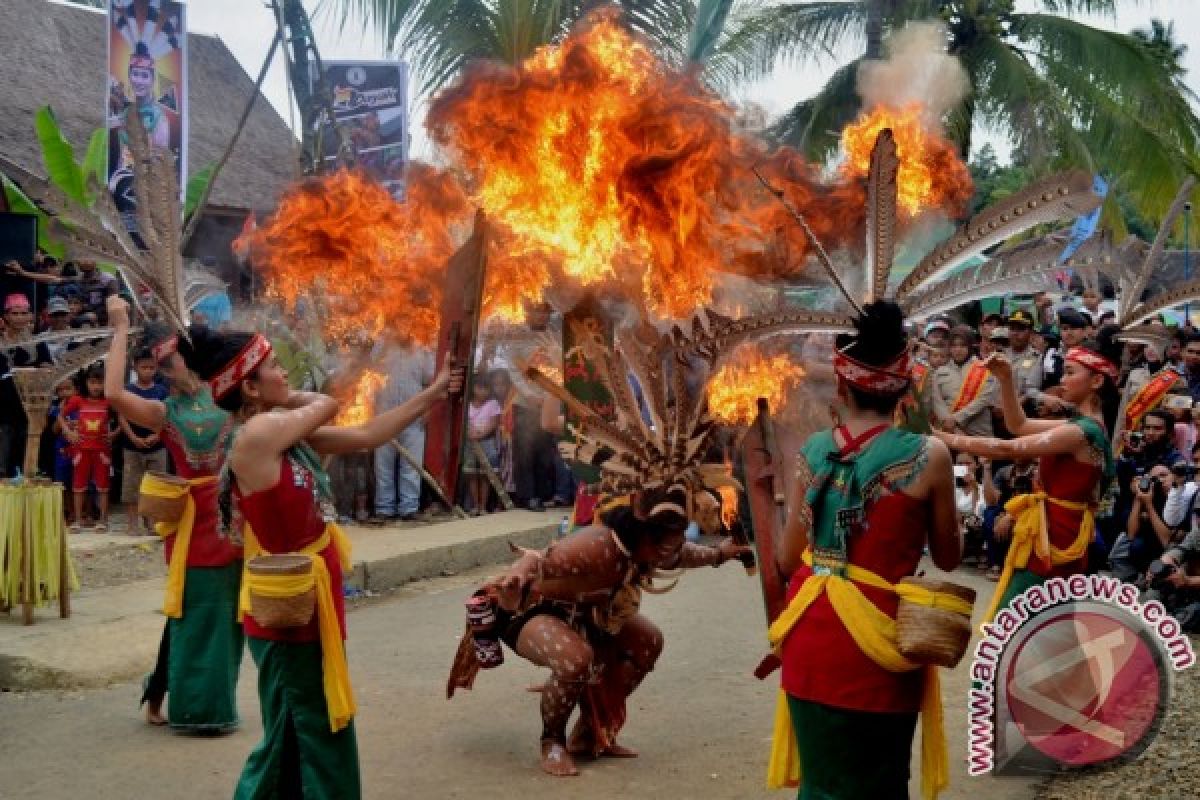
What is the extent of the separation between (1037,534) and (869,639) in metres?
2.15

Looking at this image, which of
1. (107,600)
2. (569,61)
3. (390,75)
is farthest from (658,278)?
(390,75)

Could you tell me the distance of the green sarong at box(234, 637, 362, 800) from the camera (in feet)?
14.3

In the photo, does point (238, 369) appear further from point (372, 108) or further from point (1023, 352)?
point (372, 108)

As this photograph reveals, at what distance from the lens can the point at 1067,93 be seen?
1664cm

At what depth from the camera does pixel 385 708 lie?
6441 millimetres

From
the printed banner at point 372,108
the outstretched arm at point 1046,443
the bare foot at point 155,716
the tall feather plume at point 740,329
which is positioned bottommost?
the bare foot at point 155,716

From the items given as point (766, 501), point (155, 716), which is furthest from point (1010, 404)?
point (155, 716)

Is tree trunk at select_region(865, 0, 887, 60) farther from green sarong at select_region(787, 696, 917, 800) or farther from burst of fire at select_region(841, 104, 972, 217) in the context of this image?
green sarong at select_region(787, 696, 917, 800)

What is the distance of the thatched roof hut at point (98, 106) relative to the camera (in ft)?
64.3

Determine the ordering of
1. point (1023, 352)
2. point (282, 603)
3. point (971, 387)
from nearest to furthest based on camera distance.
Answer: point (282, 603)
point (971, 387)
point (1023, 352)

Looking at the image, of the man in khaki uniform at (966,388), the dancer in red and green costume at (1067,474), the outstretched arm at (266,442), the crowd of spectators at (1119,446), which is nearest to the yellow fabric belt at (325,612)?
the outstretched arm at (266,442)

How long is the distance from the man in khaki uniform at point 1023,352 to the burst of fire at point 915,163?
349cm

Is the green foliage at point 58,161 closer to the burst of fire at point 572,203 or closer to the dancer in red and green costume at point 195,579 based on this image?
the dancer in red and green costume at point 195,579

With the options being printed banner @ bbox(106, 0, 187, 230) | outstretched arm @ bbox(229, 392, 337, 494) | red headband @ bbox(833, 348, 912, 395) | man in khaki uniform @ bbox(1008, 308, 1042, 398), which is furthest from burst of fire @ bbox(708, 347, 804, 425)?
printed banner @ bbox(106, 0, 187, 230)
